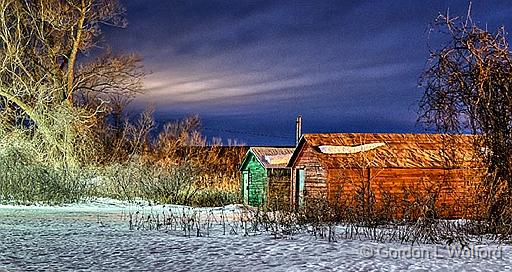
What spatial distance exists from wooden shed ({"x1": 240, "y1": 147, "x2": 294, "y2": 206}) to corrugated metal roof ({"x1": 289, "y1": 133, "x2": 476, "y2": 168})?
5.95 metres

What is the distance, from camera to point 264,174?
4025 centimetres

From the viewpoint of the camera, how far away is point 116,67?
3950 cm

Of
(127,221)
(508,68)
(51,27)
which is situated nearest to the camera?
(508,68)

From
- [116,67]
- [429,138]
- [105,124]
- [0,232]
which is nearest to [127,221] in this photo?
[0,232]

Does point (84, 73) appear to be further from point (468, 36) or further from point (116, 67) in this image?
point (468, 36)

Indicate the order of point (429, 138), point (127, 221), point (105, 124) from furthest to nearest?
point (105, 124)
point (429, 138)
point (127, 221)

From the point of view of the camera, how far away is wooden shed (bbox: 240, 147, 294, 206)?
3847 cm

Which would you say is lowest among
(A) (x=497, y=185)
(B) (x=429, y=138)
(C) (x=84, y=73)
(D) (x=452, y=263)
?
(D) (x=452, y=263)

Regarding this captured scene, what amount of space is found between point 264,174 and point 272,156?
1.24m

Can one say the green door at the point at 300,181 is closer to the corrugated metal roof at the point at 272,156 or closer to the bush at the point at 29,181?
the corrugated metal roof at the point at 272,156

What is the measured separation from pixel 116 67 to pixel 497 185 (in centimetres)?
2690

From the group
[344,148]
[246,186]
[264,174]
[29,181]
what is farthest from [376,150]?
[29,181]

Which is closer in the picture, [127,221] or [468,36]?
[468,36]

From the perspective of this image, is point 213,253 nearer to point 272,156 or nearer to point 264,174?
point 264,174
